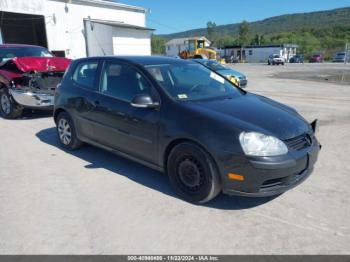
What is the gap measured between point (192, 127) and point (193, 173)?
0.53 m

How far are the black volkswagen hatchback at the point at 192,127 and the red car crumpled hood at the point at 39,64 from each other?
12.5 feet

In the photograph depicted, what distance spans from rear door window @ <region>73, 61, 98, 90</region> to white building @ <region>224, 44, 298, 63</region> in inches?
2582

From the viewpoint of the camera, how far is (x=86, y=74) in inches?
201

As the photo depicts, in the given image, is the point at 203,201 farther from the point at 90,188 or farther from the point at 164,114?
the point at 90,188

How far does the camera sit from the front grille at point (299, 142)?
3.39 metres

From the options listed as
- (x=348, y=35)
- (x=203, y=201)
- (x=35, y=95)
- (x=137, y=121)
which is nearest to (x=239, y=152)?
(x=203, y=201)

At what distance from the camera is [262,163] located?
3168mm

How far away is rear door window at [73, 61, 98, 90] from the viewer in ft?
16.1

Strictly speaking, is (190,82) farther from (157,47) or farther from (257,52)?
(157,47)

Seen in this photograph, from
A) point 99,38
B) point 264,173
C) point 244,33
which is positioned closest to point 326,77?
point 99,38

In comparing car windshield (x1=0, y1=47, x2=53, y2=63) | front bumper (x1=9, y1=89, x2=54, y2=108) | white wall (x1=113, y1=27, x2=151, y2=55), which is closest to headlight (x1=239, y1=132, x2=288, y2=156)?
front bumper (x1=9, y1=89, x2=54, y2=108)

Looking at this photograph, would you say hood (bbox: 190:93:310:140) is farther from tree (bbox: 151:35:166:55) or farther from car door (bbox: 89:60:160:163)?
tree (bbox: 151:35:166:55)

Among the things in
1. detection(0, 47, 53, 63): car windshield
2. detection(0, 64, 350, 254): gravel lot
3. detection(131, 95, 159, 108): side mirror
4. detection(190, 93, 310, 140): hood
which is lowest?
detection(0, 64, 350, 254): gravel lot

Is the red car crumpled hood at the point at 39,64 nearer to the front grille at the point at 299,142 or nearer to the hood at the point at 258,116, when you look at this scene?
the hood at the point at 258,116
